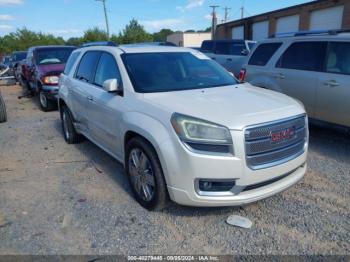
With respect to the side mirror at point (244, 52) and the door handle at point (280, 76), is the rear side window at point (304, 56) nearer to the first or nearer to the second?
the door handle at point (280, 76)

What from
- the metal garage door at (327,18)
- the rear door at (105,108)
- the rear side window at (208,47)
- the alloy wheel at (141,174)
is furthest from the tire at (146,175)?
the metal garage door at (327,18)

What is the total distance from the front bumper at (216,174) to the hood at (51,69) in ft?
24.7

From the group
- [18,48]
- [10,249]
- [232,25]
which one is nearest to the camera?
[10,249]

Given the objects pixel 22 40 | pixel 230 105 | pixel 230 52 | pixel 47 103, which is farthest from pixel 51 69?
pixel 22 40

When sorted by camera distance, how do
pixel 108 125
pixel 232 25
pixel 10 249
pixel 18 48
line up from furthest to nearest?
pixel 18 48
pixel 232 25
pixel 108 125
pixel 10 249

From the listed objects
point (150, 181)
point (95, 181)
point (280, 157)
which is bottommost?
point (95, 181)

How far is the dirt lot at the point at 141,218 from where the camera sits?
9.97 ft

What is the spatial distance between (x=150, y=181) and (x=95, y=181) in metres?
1.35

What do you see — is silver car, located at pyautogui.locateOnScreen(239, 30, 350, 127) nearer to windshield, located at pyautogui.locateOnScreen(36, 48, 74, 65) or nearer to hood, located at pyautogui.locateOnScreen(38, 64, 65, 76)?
hood, located at pyautogui.locateOnScreen(38, 64, 65, 76)

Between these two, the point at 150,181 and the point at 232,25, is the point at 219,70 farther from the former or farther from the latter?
the point at 232,25

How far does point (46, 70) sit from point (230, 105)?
784 cm

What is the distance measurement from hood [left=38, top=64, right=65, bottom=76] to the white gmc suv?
18.5 ft

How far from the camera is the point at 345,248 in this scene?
114 inches

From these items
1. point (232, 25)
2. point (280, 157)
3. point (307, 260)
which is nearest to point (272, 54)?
point (280, 157)
